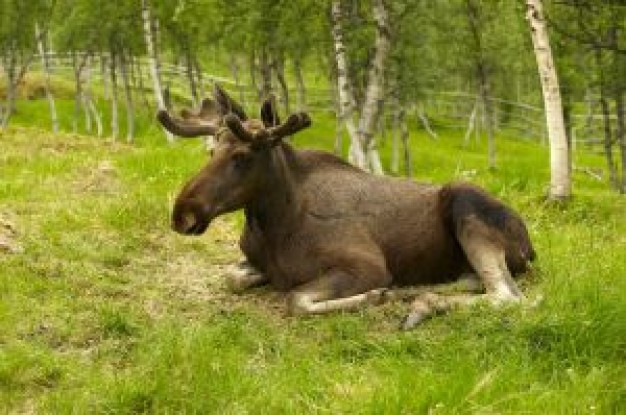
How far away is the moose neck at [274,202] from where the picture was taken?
9961 mm

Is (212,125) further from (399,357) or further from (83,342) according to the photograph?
(399,357)

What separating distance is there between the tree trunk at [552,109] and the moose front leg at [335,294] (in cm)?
908

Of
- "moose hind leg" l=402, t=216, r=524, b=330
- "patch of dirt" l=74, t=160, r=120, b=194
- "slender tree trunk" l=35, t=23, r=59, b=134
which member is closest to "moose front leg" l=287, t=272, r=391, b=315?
"moose hind leg" l=402, t=216, r=524, b=330

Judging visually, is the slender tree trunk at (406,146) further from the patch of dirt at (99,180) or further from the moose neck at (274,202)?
the moose neck at (274,202)

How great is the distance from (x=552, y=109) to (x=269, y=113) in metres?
9.22

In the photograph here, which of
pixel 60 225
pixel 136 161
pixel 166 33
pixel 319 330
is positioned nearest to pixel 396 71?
pixel 166 33

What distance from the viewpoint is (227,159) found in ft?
31.3

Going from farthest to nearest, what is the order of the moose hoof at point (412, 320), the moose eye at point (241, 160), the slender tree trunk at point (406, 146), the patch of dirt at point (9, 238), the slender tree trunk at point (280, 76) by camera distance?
the slender tree trunk at point (280, 76), the slender tree trunk at point (406, 146), the patch of dirt at point (9, 238), the moose eye at point (241, 160), the moose hoof at point (412, 320)

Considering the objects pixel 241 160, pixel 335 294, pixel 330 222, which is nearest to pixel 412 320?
pixel 335 294

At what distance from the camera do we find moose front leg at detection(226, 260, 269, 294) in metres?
10.4

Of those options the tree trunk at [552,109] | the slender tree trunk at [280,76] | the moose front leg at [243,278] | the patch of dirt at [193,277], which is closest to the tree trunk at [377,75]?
the tree trunk at [552,109]

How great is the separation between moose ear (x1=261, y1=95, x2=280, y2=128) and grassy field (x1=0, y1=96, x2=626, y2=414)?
1.86 m

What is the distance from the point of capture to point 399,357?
761 cm

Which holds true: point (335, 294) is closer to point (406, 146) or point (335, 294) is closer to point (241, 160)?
point (241, 160)
